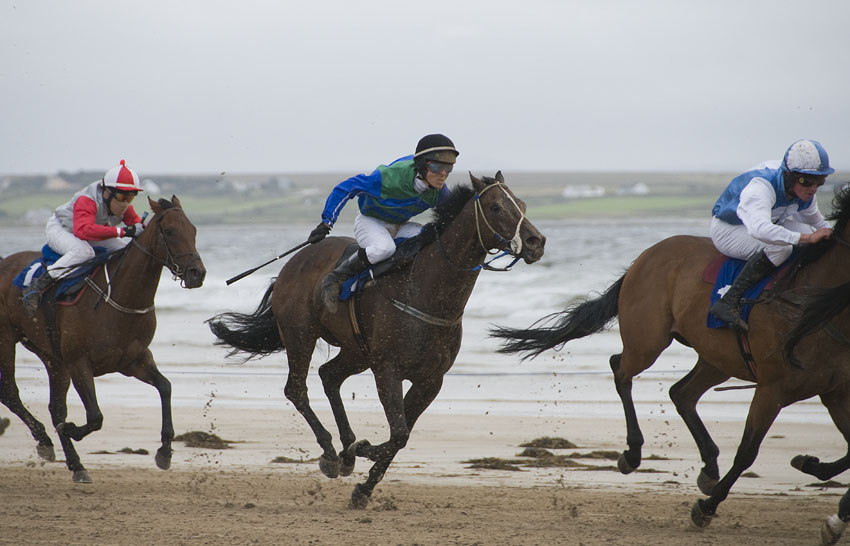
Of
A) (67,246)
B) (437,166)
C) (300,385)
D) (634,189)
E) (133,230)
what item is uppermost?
(437,166)

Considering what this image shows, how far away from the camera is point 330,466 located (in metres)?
7.11

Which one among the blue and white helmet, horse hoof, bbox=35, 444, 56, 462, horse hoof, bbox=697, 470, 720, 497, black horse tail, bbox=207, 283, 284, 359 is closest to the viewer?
the blue and white helmet

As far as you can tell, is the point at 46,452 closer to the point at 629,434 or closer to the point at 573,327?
the point at 573,327

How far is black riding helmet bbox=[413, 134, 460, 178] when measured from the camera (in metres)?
6.34

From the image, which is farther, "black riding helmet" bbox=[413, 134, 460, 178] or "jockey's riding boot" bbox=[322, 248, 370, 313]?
"jockey's riding boot" bbox=[322, 248, 370, 313]

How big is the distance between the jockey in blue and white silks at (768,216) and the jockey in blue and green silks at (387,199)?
189cm

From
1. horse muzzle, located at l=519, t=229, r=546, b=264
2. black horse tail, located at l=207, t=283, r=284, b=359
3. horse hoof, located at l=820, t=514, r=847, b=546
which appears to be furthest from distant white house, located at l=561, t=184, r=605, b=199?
horse hoof, located at l=820, t=514, r=847, b=546

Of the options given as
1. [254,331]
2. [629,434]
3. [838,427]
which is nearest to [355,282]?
[254,331]

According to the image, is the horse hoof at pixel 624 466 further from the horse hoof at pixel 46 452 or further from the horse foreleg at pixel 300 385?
the horse hoof at pixel 46 452

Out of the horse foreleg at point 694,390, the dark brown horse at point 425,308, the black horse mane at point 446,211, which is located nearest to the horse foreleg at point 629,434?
the horse foreleg at point 694,390

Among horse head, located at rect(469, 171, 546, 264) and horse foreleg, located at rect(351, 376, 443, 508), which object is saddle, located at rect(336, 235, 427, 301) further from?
horse foreleg, located at rect(351, 376, 443, 508)

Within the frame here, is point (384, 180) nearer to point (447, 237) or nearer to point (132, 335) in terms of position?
point (447, 237)

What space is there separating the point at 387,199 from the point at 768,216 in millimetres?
2540

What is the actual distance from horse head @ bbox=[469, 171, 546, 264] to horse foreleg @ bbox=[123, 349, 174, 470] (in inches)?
123
